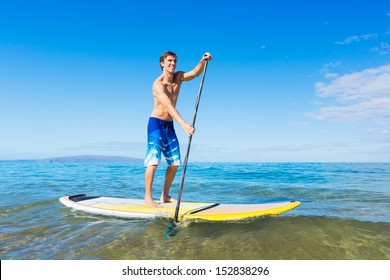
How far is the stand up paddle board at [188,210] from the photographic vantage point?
14.5ft

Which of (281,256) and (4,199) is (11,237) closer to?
(281,256)

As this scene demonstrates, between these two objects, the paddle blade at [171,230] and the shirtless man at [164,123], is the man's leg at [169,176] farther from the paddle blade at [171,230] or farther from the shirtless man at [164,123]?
the paddle blade at [171,230]

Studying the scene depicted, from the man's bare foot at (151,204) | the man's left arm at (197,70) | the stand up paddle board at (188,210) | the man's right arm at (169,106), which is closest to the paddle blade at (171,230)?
the stand up paddle board at (188,210)

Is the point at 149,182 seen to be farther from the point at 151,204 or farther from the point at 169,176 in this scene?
the point at 169,176

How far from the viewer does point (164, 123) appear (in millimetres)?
5188

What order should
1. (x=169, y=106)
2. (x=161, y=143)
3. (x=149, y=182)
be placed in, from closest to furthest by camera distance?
(x=169, y=106)
(x=149, y=182)
(x=161, y=143)

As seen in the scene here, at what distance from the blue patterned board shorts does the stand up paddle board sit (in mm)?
816

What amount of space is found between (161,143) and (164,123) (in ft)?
1.20

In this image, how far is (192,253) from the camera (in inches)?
128

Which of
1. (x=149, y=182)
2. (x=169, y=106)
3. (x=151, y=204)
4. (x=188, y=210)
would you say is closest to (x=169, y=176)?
(x=149, y=182)

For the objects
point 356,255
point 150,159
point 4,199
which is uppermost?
point 150,159

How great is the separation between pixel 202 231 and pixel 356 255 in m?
1.88

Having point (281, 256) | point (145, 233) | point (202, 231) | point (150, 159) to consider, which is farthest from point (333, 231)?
point (150, 159)
